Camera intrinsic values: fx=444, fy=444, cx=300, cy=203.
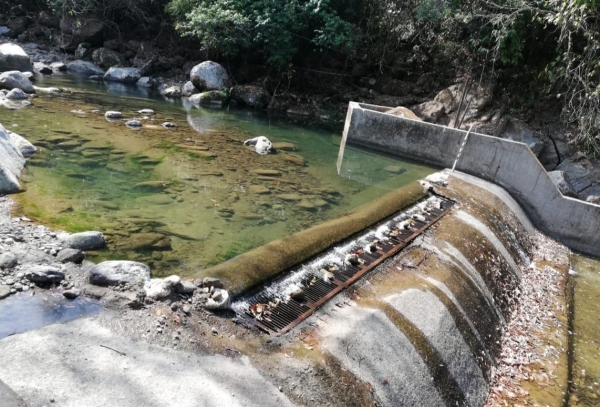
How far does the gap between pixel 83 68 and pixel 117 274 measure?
55.9 feet

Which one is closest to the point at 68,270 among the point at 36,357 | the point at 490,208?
the point at 36,357

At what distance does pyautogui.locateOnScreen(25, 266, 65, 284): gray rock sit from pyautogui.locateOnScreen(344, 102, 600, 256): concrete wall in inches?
351

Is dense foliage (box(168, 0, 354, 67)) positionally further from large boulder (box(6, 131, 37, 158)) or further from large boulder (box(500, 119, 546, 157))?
large boulder (box(6, 131, 37, 158))

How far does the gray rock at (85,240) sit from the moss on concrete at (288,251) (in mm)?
1428

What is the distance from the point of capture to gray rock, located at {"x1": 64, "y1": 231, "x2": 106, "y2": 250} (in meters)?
4.68

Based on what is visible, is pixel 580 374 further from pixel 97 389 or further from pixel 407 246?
pixel 97 389

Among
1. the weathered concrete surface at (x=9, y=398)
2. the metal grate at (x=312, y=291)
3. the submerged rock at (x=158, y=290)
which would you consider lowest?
the metal grate at (x=312, y=291)

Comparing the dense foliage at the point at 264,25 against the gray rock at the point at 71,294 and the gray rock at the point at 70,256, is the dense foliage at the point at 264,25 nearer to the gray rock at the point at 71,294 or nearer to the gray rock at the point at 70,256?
the gray rock at the point at 70,256

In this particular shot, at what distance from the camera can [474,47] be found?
14.7 m

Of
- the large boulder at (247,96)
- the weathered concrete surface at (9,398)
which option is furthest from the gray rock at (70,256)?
the large boulder at (247,96)

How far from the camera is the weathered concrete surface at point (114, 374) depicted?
269 cm

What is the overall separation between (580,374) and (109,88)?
15.8 meters

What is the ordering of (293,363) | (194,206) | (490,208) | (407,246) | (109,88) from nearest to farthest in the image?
(293,363)
(407,246)
(194,206)
(490,208)
(109,88)

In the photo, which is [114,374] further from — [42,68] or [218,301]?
[42,68]
